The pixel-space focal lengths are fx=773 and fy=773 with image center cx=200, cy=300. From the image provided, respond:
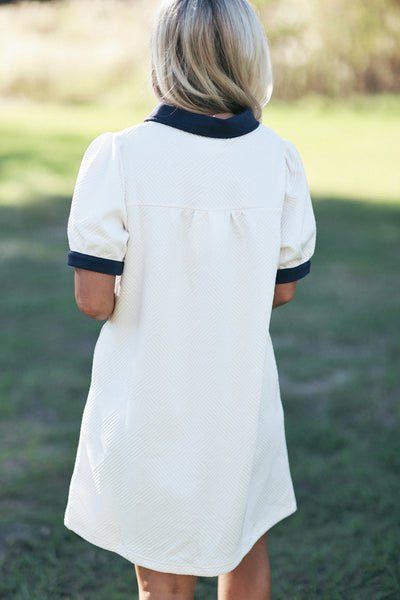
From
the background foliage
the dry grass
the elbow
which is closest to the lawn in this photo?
the elbow

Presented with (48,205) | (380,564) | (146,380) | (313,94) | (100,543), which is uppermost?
(146,380)

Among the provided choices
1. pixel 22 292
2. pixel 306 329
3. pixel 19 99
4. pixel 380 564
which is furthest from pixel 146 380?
pixel 19 99

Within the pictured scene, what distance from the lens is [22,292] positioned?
5.47 metres

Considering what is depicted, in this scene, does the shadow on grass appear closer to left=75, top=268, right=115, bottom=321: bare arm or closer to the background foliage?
left=75, top=268, right=115, bottom=321: bare arm

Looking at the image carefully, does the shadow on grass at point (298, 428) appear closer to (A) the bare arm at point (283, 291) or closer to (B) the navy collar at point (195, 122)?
(A) the bare arm at point (283, 291)

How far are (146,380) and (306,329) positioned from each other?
3.35m

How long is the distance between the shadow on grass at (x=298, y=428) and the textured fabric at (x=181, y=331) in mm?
940

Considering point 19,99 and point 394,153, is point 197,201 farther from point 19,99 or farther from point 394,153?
point 19,99

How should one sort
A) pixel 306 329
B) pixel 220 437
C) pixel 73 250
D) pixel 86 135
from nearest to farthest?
pixel 73 250 < pixel 220 437 < pixel 306 329 < pixel 86 135

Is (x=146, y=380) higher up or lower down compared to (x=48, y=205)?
higher up

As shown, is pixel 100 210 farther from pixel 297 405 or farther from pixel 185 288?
pixel 297 405

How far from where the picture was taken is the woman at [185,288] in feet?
4.84

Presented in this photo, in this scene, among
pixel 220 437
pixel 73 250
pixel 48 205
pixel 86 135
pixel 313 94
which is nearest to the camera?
pixel 73 250

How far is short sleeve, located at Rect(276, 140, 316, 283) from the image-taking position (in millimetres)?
1632
